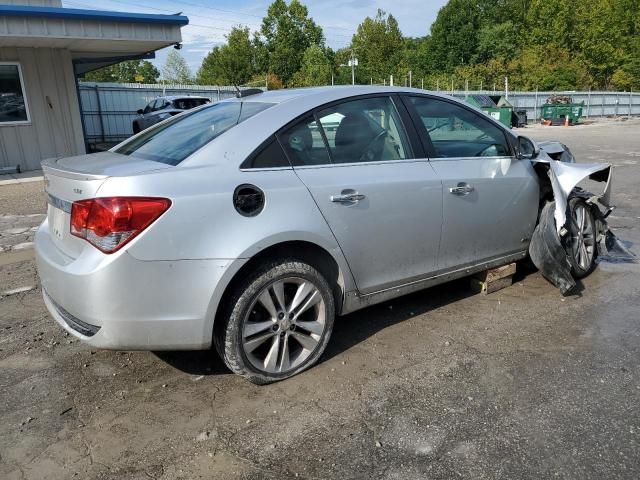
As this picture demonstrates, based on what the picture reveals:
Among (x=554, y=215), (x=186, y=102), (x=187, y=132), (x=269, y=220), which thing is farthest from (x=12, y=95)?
(x=554, y=215)

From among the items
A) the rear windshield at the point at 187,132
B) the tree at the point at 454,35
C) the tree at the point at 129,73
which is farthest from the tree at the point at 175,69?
the rear windshield at the point at 187,132

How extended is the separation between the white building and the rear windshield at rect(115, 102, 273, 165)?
863cm

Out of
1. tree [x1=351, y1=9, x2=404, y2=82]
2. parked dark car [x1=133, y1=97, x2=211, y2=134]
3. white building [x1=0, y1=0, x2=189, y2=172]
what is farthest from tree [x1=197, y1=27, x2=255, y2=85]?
white building [x1=0, y1=0, x2=189, y2=172]

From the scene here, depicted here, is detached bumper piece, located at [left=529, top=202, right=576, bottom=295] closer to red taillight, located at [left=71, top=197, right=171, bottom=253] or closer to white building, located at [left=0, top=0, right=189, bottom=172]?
red taillight, located at [left=71, top=197, right=171, bottom=253]

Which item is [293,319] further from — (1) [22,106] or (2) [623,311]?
(1) [22,106]

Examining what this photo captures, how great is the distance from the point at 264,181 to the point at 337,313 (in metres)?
1.05

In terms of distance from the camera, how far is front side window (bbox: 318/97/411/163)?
340 cm

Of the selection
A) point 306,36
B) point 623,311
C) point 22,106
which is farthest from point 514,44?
point 623,311

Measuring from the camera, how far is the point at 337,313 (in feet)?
11.5

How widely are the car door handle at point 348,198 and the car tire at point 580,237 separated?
7.32ft

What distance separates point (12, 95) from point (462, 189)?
12.1 metres

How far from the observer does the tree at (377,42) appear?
83.6m

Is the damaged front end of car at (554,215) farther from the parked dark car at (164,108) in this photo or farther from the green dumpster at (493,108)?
the green dumpster at (493,108)

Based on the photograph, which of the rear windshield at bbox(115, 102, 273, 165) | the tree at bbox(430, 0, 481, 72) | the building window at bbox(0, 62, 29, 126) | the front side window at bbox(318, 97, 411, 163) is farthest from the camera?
the tree at bbox(430, 0, 481, 72)
